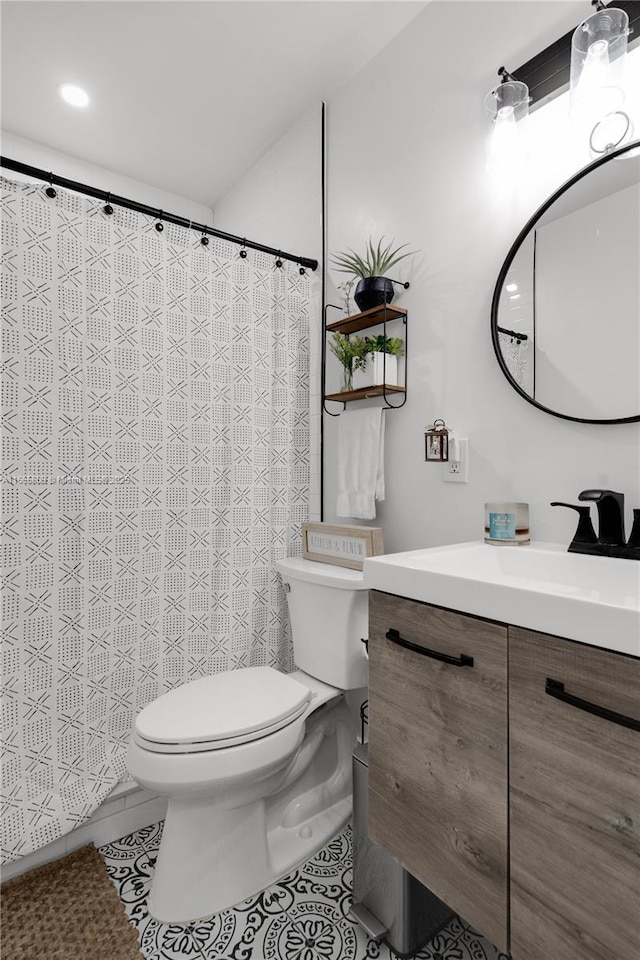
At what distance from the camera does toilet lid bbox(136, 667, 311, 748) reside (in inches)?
48.2

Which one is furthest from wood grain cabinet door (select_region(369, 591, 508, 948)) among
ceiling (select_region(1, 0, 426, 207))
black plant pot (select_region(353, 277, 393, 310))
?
ceiling (select_region(1, 0, 426, 207))

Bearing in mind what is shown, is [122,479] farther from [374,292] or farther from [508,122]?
[508,122]

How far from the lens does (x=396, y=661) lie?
0.99m

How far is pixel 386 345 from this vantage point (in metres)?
1.65

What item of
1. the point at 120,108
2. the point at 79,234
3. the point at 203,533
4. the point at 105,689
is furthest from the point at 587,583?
the point at 120,108

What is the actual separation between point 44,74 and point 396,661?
7.76 ft

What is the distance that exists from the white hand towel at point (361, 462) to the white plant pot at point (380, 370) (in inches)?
4.1

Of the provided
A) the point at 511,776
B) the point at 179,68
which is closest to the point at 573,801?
the point at 511,776

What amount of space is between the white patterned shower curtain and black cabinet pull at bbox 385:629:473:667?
91 centimetres

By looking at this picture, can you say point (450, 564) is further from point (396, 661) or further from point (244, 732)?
point (244, 732)

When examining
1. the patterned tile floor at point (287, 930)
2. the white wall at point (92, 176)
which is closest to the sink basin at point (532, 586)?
the patterned tile floor at point (287, 930)

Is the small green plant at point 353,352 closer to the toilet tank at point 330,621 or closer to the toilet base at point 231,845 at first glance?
the toilet tank at point 330,621

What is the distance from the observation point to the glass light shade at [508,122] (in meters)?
1.29

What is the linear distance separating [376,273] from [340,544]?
0.92 m
